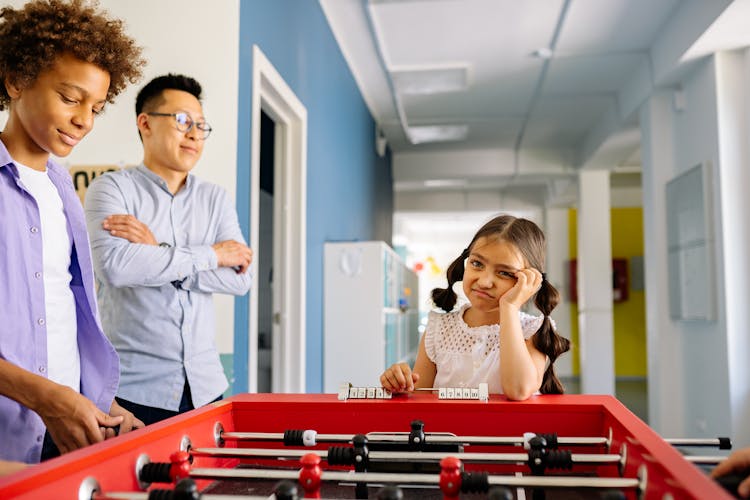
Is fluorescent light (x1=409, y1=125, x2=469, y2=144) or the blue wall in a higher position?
fluorescent light (x1=409, y1=125, x2=469, y2=144)

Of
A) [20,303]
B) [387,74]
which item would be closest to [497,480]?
[20,303]

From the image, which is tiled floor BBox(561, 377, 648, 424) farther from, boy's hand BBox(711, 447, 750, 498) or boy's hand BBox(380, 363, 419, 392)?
boy's hand BBox(711, 447, 750, 498)

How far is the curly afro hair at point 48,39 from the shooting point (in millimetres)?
1312

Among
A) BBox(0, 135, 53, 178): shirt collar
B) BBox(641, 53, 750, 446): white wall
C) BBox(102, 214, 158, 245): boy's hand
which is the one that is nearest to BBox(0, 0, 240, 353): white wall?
BBox(102, 214, 158, 245): boy's hand

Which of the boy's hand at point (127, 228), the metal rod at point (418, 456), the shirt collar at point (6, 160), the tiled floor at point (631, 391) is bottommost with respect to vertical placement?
the tiled floor at point (631, 391)

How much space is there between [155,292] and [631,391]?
317 inches

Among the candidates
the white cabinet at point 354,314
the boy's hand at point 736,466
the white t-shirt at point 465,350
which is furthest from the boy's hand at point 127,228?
the white cabinet at point 354,314

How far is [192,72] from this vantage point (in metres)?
2.33

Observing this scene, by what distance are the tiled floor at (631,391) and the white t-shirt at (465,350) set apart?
15.8 ft

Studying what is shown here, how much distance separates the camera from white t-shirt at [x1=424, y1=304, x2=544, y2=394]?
73.7 inches

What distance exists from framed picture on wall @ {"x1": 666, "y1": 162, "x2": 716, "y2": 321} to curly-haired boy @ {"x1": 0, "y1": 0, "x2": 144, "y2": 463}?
356 cm

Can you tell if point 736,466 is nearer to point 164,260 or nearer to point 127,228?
point 164,260

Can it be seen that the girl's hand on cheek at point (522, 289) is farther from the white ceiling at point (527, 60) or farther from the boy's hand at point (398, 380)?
the white ceiling at point (527, 60)

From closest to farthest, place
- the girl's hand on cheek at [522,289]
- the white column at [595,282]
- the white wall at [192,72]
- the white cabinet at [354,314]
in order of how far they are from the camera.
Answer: the girl's hand on cheek at [522,289] < the white wall at [192,72] < the white cabinet at [354,314] < the white column at [595,282]
